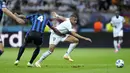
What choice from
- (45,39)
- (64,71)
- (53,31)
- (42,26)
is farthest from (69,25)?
(45,39)

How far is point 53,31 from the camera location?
17.8 m

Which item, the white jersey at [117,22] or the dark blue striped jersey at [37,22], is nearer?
the dark blue striped jersey at [37,22]

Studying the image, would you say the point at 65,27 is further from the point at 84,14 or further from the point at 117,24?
the point at 84,14

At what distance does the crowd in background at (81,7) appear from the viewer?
31.6m

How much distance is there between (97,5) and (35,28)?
1700 centimetres

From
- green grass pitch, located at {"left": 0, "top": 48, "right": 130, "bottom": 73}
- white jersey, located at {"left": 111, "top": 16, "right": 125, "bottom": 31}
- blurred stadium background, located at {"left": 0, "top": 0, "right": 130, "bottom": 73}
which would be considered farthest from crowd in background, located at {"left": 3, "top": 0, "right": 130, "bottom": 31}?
green grass pitch, located at {"left": 0, "top": 48, "right": 130, "bottom": 73}

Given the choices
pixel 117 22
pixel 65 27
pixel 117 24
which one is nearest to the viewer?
pixel 65 27

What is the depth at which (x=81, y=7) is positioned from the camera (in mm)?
32500

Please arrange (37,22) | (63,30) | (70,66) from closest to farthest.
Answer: (37,22) → (70,66) → (63,30)

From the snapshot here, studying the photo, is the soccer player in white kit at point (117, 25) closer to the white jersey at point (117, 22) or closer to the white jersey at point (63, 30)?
the white jersey at point (117, 22)

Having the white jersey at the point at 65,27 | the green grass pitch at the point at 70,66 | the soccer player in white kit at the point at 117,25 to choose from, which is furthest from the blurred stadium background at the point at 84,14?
the white jersey at the point at 65,27

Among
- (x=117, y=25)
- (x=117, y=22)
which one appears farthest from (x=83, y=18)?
(x=117, y=22)

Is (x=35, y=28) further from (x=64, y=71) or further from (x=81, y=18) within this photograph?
(x=81, y=18)

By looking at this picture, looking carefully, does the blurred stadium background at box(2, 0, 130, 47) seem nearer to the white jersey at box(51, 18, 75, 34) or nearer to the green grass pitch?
the green grass pitch
